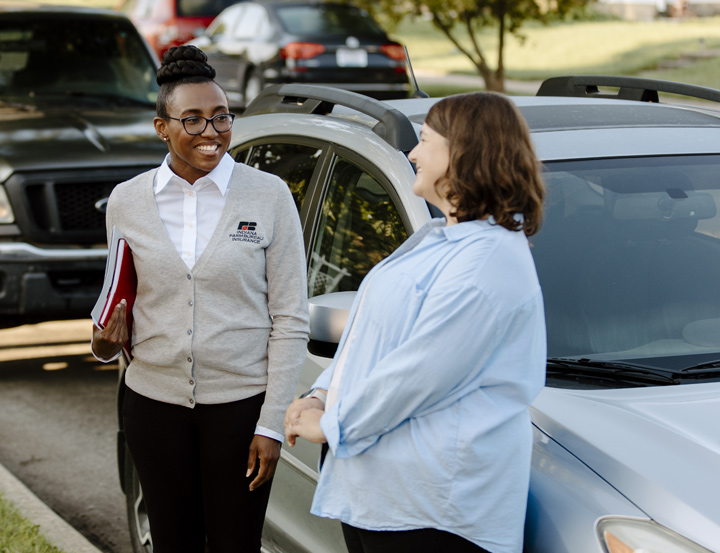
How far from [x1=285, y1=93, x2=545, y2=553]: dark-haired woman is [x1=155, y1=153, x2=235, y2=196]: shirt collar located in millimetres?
742

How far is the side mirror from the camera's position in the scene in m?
2.54

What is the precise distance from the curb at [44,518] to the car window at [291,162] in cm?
166

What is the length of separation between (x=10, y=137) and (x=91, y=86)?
1594mm

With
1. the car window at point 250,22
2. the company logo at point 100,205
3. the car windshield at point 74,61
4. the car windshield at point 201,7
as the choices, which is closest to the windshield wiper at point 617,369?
the company logo at point 100,205

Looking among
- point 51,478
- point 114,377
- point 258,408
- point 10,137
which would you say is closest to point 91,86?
point 10,137

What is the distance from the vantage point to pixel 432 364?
76.2 inches

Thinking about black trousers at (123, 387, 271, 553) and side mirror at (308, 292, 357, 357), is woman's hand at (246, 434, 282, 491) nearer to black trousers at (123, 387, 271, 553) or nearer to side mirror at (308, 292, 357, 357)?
black trousers at (123, 387, 271, 553)

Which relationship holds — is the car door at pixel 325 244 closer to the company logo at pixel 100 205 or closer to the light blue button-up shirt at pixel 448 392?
the light blue button-up shirt at pixel 448 392

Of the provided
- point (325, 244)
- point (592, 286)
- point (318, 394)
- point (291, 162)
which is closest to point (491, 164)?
point (318, 394)

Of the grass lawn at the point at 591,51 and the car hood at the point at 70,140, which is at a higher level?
the car hood at the point at 70,140

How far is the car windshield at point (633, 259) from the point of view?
9.09 feet

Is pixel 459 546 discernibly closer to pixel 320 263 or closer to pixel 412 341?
pixel 412 341

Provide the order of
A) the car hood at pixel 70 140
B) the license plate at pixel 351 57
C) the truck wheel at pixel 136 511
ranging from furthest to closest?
the license plate at pixel 351 57, the car hood at pixel 70 140, the truck wheel at pixel 136 511

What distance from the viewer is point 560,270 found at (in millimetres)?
2861
